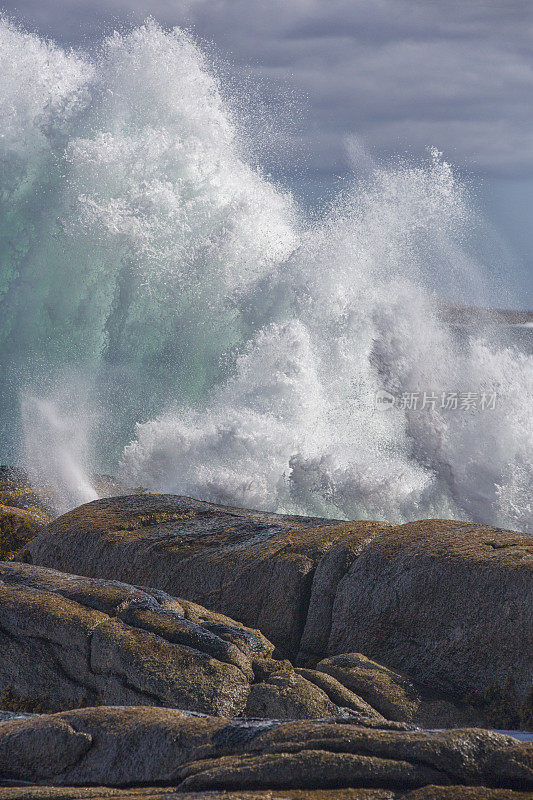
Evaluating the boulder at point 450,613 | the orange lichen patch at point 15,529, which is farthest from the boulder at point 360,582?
the orange lichen patch at point 15,529

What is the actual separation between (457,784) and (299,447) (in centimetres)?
1295

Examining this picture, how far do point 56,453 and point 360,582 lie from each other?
Result: 10.2 meters

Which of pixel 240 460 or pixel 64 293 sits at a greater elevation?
pixel 64 293

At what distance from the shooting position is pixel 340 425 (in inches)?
703

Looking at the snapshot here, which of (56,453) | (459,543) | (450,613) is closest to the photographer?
(450,613)

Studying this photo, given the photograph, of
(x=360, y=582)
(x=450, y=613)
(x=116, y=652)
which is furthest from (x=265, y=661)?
(x=450, y=613)

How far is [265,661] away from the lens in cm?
638

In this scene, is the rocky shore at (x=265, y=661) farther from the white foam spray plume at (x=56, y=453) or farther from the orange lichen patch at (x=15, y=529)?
the white foam spray plume at (x=56, y=453)

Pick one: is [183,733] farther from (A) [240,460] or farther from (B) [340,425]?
(B) [340,425]

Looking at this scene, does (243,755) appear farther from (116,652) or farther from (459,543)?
(459,543)

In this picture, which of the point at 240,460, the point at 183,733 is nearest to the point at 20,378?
the point at 240,460

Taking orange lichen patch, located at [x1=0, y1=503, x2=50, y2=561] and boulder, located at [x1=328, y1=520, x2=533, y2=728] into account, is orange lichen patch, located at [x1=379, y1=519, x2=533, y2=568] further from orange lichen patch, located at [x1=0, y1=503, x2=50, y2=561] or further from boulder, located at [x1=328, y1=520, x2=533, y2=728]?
orange lichen patch, located at [x1=0, y1=503, x2=50, y2=561]

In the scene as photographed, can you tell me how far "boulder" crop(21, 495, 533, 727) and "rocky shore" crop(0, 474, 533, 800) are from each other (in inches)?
0.7

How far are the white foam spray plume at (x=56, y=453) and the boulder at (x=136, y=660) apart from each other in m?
6.35
